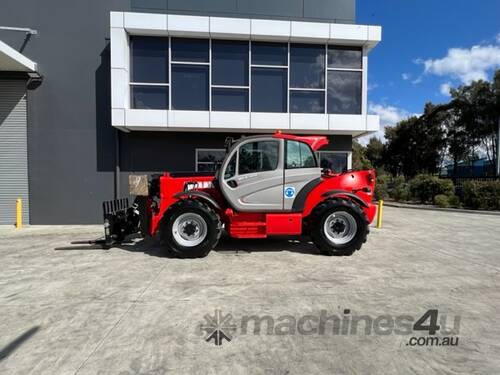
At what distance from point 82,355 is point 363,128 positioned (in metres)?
9.56

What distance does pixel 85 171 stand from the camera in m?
10.1

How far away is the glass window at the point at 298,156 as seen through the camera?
6363 mm

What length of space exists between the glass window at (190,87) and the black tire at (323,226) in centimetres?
571

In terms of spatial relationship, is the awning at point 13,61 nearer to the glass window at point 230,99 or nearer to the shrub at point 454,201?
the glass window at point 230,99

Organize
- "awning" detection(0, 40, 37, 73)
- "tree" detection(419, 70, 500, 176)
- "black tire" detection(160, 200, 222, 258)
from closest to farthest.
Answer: "black tire" detection(160, 200, 222, 258) → "awning" detection(0, 40, 37, 73) → "tree" detection(419, 70, 500, 176)

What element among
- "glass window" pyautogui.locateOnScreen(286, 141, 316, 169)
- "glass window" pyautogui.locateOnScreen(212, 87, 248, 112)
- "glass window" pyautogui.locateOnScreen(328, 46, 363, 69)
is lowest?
"glass window" pyautogui.locateOnScreen(286, 141, 316, 169)

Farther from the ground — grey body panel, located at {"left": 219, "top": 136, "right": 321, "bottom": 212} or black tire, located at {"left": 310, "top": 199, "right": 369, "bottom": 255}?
grey body panel, located at {"left": 219, "top": 136, "right": 321, "bottom": 212}

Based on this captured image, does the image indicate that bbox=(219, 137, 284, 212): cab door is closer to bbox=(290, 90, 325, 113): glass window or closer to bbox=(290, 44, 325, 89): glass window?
bbox=(290, 90, 325, 113): glass window

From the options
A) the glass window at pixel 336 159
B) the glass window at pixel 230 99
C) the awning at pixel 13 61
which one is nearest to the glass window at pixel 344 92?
the glass window at pixel 336 159

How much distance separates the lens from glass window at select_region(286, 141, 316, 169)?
6.36 meters

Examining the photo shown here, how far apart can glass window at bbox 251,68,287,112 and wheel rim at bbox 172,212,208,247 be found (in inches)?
211

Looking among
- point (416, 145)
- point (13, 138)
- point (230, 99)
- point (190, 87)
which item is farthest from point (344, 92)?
point (416, 145)

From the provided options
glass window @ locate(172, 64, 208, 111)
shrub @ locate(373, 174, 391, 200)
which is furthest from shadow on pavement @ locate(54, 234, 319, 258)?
shrub @ locate(373, 174, 391, 200)

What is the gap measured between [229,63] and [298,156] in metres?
5.38
